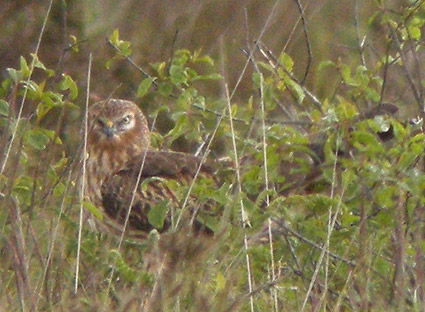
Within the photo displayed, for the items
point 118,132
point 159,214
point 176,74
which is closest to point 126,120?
point 118,132

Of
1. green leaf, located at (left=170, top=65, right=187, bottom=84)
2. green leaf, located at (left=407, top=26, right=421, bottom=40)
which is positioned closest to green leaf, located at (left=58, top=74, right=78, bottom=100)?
green leaf, located at (left=170, top=65, right=187, bottom=84)

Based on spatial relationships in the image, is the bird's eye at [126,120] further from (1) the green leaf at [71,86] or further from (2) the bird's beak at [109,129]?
(1) the green leaf at [71,86]

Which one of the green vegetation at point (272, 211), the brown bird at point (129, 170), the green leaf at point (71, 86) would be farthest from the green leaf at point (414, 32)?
the green leaf at point (71, 86)

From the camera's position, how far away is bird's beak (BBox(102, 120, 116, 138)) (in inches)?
287

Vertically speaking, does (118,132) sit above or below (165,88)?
below

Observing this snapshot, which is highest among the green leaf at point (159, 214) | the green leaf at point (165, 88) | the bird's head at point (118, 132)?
the green leaf at point (165, 88)

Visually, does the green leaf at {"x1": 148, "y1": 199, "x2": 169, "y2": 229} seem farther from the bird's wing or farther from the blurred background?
the blurred background

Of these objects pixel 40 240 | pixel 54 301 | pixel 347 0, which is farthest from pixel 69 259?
pixel 347 0

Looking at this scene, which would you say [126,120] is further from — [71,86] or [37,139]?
[37,139]

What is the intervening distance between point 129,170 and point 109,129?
51cm

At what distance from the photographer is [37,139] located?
4.98 meters

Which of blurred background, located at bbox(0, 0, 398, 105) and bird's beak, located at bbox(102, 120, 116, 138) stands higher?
bird's beak, located at bbox(102, 120, 116, 138)

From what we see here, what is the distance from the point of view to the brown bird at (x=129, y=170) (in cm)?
628

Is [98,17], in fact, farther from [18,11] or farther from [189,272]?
[189,272]
